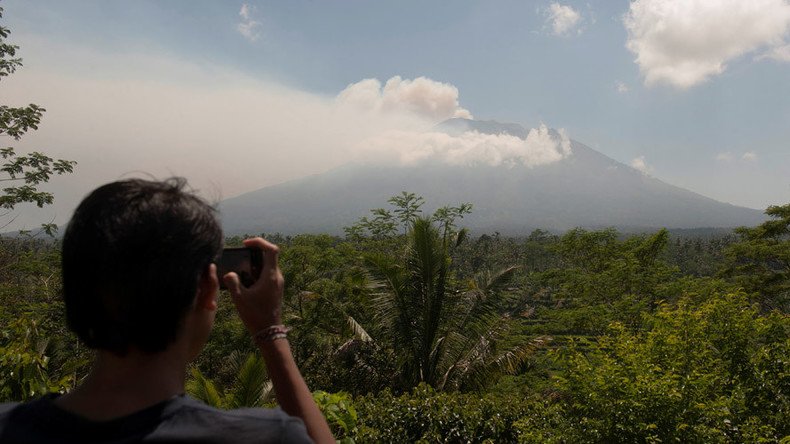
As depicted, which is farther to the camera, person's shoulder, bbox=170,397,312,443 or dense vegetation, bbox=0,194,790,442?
dense vegetation, bbox=0,194,790,442

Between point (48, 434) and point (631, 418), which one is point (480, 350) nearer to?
point (631, 418)

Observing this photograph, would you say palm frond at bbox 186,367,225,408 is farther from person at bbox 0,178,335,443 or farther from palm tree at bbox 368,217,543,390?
person at bbox 0,178,335,443

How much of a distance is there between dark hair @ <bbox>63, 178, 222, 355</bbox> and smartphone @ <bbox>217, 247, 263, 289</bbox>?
15 cm

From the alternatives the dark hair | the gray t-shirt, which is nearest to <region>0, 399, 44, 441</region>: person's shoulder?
the gray t-shirt

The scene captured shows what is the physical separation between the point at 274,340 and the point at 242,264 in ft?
0.60

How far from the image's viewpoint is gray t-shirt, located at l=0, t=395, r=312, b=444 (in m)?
0.72

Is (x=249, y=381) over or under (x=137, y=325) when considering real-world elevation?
under

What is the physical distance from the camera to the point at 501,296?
8711 mm

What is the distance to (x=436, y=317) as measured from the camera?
862 centimetres

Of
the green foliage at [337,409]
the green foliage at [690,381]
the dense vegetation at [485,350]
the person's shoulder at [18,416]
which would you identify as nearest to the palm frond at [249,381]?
the dense vegetation at [485,350]

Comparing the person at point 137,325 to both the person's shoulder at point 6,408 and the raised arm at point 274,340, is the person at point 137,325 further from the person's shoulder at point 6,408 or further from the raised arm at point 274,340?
the raised arm at point 274,340

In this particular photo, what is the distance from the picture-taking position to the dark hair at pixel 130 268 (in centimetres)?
78

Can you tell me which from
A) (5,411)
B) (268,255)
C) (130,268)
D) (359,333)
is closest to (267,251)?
(268,255)

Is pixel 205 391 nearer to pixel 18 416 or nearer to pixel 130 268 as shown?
pixel 18 416
